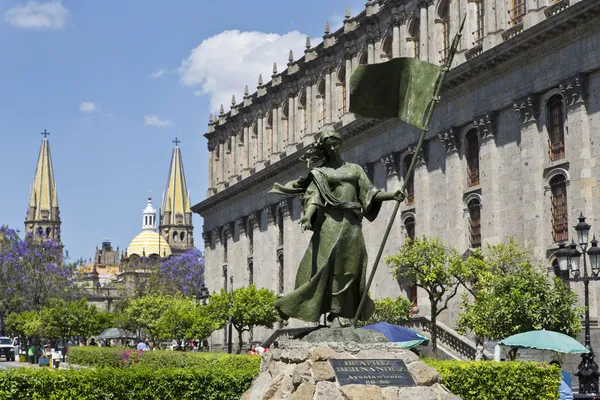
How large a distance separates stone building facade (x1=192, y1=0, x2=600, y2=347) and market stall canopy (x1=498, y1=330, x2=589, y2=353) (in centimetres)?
761

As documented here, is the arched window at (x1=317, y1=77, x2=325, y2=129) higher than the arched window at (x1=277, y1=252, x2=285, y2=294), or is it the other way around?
the arched window at (x1=317, y1=77, x2=325, y2=129)

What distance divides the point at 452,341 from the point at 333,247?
24.2 m

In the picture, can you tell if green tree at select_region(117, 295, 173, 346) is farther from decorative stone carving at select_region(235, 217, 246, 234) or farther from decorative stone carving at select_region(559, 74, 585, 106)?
decorative stone carving at select_region(559, 74, 585, 106)

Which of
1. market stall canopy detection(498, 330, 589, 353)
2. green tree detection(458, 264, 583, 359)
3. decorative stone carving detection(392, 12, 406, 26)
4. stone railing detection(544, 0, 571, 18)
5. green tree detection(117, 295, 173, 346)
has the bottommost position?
market stall canopy detection(498, 330, 589, 353)

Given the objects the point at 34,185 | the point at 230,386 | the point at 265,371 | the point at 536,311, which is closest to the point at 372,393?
the point at 265,371

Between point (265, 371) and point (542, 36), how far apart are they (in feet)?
79.2

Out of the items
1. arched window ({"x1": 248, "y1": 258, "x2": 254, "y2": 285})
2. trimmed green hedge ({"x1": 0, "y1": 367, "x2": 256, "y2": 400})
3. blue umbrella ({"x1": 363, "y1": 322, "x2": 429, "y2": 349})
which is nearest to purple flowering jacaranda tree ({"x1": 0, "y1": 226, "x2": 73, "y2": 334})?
arched window ({"x1": 248, "y1": 258, "x2": 254, "y2": 285})

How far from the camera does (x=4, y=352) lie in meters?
63.6

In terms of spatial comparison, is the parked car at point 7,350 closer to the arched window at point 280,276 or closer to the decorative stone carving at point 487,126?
the arched window at point 280,276

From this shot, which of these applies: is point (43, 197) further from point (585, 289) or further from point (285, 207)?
point (585, 289)

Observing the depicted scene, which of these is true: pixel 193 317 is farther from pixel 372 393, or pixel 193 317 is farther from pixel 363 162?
pixel 372 393

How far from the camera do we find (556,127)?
33688 mm

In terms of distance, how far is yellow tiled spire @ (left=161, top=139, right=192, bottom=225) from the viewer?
15662 centimetres

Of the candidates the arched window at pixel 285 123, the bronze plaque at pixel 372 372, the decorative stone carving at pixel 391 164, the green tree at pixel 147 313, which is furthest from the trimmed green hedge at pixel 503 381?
the green tree at pixel 147 313
